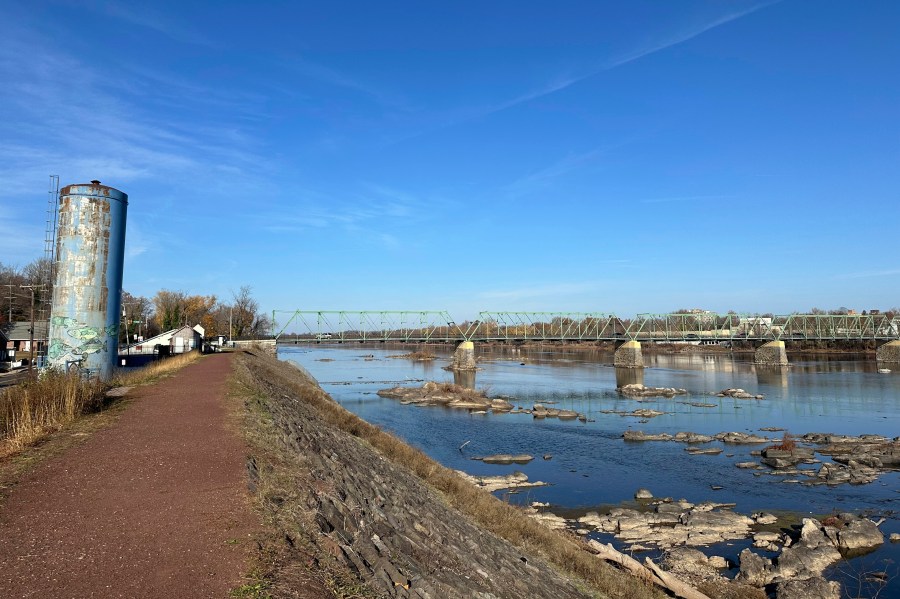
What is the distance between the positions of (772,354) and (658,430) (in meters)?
88.0

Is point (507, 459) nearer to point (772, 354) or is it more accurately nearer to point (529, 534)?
point (529, 534)

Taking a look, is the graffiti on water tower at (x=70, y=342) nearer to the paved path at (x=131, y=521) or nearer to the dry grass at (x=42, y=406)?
the dry grass at (x=42, y=406)

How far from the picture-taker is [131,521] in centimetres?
757

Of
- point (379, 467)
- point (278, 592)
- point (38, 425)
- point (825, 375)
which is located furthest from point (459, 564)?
point (825, 375)

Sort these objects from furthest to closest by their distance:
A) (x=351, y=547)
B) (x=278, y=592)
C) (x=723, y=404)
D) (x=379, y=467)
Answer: (x=723, y=404) < (x=379, y=467) < (x=351, y=547) < (x=278, y=592)

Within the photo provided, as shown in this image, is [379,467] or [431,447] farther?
[431,447]

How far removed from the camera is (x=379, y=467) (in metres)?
16.2

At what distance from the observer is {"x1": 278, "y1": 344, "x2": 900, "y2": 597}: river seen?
22.4 m

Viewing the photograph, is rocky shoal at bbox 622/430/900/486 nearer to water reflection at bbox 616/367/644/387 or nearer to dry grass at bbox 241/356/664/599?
dry grass at bbox 241/356/664/599

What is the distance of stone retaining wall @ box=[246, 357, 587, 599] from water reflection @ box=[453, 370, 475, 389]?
5577 centimetres

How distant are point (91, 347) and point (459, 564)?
67.6ft

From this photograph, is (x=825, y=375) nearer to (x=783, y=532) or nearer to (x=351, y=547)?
(x=783, y=532)

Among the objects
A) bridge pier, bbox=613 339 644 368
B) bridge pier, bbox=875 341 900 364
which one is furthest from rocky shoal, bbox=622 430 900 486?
bridge pier, bbox=875 341 900 364

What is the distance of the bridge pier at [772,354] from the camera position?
10830 cm
